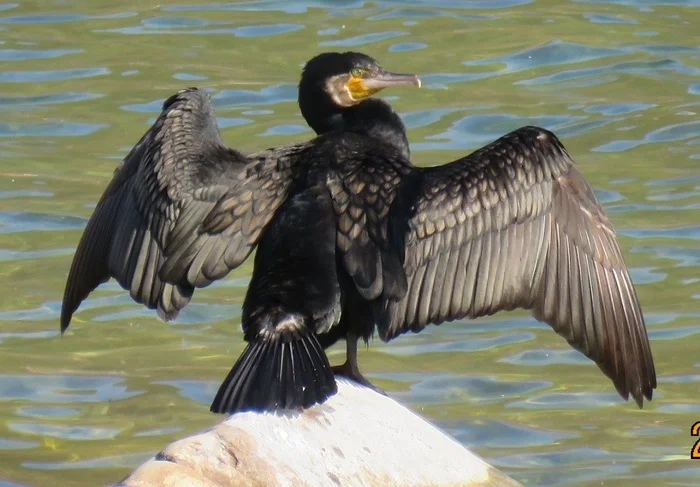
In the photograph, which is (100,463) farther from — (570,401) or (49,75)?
(49,75)

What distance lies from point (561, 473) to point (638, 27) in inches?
266

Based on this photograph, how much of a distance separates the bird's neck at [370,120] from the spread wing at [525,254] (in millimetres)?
383

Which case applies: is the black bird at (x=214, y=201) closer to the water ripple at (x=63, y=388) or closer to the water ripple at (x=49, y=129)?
the water ripple at (x=63, y=388)

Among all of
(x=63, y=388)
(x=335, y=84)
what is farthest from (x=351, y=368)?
(x=63, y=388)

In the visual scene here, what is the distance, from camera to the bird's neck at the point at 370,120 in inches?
238

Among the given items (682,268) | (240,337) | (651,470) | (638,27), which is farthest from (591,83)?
(651,470)

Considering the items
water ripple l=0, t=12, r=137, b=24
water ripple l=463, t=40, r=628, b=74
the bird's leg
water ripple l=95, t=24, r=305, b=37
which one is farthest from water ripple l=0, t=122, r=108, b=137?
the bird's leg

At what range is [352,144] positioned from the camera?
5.79 metres

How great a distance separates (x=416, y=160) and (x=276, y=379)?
5190mm

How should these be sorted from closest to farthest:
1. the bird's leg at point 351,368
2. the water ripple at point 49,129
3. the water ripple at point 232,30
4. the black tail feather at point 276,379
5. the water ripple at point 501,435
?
the black tail feather at point 276,379 → the bird's leg at point 351,368 → the water ripple at point 501,435 → the water ripple at point 49,129 → the water ripple at point 232,30

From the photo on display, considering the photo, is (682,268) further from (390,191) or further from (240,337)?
(390,191)

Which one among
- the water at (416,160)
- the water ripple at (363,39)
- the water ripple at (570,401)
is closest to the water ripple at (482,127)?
the water at (416,160)

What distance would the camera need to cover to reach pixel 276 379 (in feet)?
16.3

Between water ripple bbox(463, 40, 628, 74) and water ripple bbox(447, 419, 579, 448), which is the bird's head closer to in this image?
water ripple bbox(447, 419, 579, 448)
